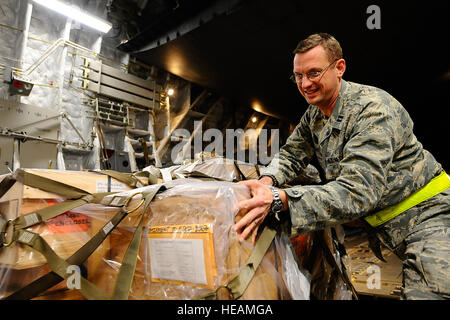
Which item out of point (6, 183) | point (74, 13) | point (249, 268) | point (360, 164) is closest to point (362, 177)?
point (360, 164)

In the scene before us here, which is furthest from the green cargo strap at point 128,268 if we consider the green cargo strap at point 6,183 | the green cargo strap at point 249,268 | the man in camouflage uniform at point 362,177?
the green cargo strap at point 6,183

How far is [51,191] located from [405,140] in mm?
1716

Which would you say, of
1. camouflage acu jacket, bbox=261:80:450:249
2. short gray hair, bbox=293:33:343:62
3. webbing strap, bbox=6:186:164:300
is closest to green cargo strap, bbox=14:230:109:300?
webbing strap, bbox=6:186:164:300

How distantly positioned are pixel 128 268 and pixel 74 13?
4620mm

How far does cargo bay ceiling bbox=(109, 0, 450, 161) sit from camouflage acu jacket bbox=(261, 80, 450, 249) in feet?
8.07

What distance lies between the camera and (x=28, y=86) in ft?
11.7

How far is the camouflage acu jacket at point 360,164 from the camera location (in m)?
0.94

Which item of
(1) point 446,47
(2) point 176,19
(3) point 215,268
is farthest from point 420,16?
(3) point 215,268

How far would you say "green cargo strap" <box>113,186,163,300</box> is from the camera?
0.88 m

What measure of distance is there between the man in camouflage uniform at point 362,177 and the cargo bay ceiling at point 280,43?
2343 mm

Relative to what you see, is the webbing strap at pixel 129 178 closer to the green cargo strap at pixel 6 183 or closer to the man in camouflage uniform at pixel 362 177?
the green cargo strap at pixel 6 183

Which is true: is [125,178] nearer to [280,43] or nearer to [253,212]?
[253,212]

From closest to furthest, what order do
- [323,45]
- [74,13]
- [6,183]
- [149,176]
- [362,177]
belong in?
[362,177] → [6,183] → [323,45] → [149,176] → [74,13]

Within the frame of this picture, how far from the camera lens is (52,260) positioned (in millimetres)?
938
